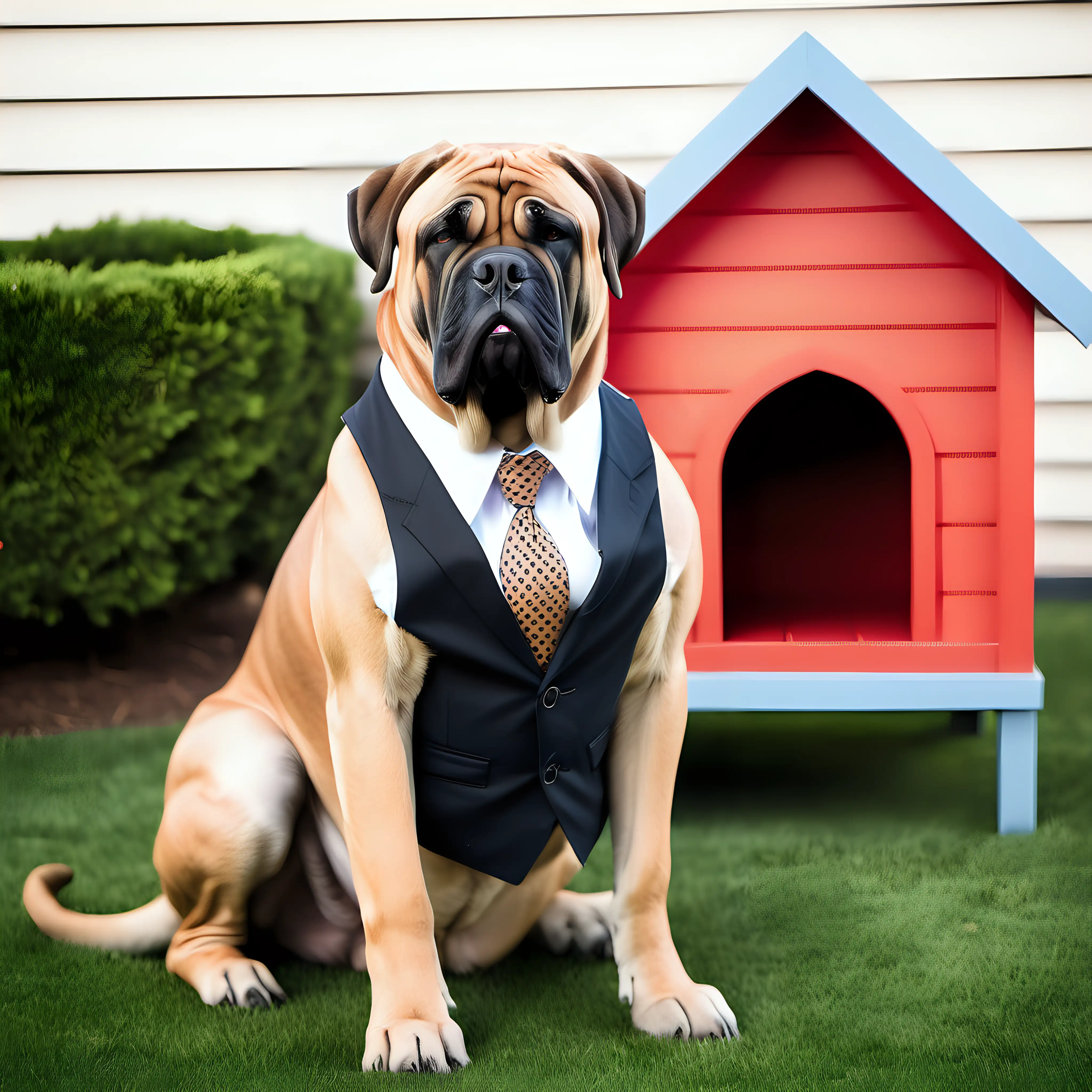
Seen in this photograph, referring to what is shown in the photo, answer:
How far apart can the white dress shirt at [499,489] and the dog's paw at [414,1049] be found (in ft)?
1.98

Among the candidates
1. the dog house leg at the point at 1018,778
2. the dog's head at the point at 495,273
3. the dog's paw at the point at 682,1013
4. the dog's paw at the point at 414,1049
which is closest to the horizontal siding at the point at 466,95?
the dog house leg at the point at 1018,778

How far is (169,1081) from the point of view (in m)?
1.68

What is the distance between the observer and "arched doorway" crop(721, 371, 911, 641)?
3.53m

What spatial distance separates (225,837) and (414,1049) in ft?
1.53

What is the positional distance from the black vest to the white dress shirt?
22 mm

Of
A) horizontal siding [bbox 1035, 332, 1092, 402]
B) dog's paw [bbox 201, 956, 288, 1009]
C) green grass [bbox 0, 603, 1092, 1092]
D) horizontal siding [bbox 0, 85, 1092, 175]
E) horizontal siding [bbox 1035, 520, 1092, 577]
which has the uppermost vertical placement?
horizontal siding [bbox 0, 85, 1092, 175]

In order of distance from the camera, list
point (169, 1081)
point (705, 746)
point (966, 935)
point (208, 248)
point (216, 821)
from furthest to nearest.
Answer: point (208, 248) → point (705, 746) → point (966, 935) → point (216, 821) → point (169, 1081)

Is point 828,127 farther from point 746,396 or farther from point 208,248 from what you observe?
point 208,248

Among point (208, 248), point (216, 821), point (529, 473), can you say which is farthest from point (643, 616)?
point (208, 248)

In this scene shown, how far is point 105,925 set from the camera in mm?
2076

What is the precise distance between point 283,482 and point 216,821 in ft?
8.86

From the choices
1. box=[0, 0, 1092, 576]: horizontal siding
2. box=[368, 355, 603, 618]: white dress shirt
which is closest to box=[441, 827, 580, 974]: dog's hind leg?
box=[368, 355, 603, 618]: white dress shirt

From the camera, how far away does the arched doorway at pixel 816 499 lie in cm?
353

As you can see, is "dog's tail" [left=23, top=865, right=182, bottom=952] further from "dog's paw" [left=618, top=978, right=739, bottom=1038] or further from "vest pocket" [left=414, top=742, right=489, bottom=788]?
"dog's paw" [left=618, top=978, right=739, bottom=1038]
